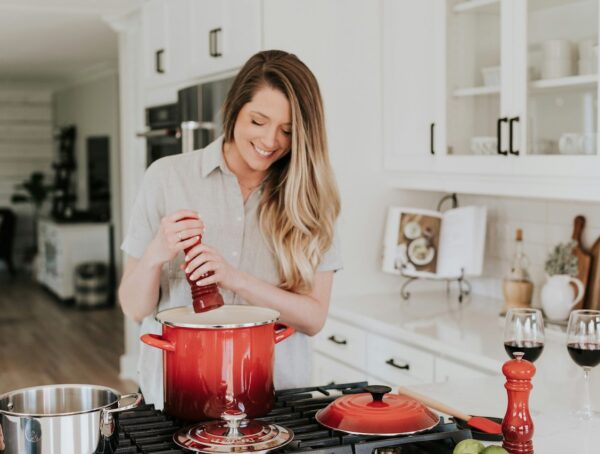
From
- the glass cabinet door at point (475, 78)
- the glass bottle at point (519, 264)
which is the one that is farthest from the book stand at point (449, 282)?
the glass cabinet door at point (475, 78)

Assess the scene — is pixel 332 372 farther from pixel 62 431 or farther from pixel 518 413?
pixel 62 431

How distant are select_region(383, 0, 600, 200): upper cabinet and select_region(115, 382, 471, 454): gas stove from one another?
1384 millimetres

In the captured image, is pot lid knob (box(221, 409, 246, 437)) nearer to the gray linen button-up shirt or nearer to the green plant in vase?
the gray linen button-up shirt

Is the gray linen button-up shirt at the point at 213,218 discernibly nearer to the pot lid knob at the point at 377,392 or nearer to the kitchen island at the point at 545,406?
the kitchen island at the point at 545,406

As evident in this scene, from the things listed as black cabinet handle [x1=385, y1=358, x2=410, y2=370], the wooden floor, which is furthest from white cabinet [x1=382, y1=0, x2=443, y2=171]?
the wooden floor

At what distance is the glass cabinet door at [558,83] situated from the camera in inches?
100

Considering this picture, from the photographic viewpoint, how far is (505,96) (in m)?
2.85

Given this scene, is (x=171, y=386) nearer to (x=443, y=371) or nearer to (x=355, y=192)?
(x=443, y=371)

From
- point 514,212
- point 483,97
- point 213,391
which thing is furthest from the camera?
point 514,212

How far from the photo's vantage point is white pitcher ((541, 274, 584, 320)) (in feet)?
9.52

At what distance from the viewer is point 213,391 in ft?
4.63

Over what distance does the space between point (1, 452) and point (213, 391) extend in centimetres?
34

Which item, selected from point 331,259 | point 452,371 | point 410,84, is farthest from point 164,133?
point 331,259

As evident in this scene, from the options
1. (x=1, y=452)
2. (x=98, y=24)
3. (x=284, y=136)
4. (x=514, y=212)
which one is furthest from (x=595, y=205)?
(x=98, y=24)
